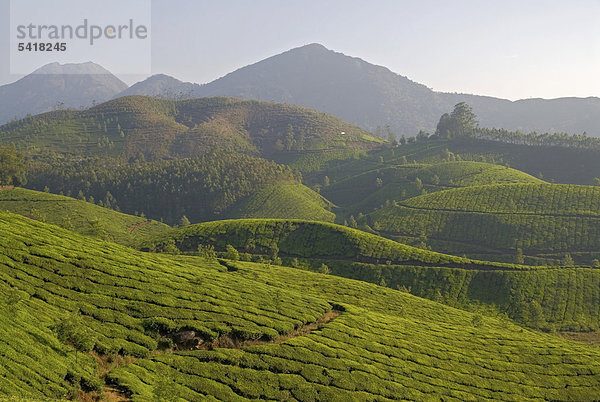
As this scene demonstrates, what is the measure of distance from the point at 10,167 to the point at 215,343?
177 m

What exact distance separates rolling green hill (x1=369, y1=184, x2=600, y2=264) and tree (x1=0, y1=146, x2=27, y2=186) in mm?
167393

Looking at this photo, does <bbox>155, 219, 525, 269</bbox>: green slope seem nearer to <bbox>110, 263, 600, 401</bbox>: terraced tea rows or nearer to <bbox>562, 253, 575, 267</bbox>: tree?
<bbox>562, 253, 575, 267</bbox>: tree

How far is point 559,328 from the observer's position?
100 meters

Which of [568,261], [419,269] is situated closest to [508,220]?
[568,261]

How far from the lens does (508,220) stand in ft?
533

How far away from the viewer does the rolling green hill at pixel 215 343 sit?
3762 centimetres

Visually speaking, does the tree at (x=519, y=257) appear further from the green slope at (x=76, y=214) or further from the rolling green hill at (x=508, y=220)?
the green slope at (x=76, y=214)

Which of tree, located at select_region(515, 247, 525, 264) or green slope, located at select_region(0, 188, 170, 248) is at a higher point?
green slope, located at select_region(0, 188, 170, 248)

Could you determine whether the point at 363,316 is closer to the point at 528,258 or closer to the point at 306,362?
the point at 306,362

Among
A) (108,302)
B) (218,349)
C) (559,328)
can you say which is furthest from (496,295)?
(108,302)

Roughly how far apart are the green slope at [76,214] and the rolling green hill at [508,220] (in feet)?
359

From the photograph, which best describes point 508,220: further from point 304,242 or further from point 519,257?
point 304,242

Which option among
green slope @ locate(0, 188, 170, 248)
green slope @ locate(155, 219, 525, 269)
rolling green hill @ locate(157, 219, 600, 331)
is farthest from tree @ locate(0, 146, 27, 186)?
rolling green hill @ locate(157, 219, 600, 331)

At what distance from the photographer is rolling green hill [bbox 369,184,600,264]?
150 meters
